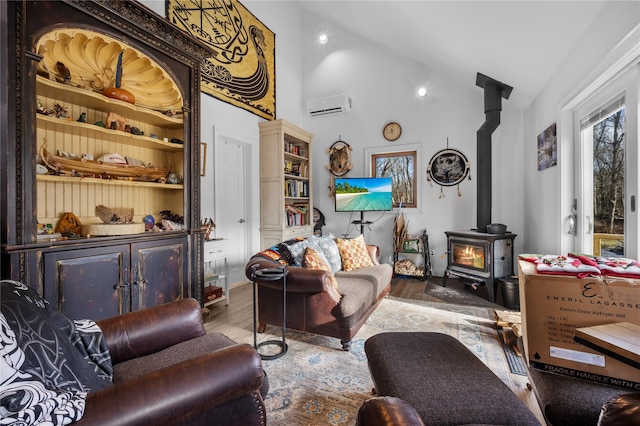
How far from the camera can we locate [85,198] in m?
2.23

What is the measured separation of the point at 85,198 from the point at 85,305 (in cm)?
87

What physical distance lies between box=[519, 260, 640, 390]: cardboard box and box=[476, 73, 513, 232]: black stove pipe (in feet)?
8.78

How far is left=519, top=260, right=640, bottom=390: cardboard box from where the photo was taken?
3.34 feet

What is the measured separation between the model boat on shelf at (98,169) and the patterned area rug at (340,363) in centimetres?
165

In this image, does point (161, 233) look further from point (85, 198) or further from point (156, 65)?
point (156, 65)

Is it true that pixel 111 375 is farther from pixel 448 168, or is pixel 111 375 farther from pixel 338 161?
pixel 448 168

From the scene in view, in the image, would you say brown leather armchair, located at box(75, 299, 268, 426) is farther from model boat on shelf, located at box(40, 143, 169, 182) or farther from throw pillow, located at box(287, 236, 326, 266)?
model boat on shelf, located at box(40, 143, 169, 182)

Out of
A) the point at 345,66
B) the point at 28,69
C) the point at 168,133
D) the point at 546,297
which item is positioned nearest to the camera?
the point at 546,297

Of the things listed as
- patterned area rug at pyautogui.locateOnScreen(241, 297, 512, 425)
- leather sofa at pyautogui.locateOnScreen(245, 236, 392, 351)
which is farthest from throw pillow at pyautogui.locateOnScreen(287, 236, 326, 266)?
patterned area rug at pyautogui.locateOnScreen(241, 297, 512, 425)

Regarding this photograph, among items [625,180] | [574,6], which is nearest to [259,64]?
[574,6]

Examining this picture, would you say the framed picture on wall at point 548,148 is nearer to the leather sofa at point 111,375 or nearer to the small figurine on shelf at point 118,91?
the leather sofa at point 111,375

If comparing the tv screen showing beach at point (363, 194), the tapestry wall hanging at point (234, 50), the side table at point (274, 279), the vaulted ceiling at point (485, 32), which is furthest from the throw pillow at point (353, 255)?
the tapestry wall hanging at point (234, 50)

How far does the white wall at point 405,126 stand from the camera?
13.4 feet

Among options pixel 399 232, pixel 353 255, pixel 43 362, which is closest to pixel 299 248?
pixel 353 255
